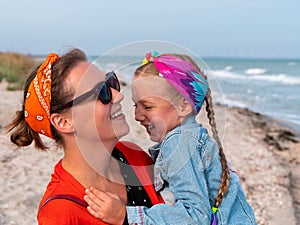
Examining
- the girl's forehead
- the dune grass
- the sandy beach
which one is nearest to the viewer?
the girl's forehead

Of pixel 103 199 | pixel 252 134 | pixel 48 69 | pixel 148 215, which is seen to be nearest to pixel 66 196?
pixel 103 199

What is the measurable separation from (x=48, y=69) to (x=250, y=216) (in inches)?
44.4

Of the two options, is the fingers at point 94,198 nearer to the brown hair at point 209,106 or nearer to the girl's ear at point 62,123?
the girl's ear at point 62,123

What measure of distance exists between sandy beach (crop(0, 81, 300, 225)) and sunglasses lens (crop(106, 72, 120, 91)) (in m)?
0.24

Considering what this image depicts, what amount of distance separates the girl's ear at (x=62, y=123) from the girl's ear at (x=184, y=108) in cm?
54

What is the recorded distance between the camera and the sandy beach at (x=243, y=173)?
17.5 feet

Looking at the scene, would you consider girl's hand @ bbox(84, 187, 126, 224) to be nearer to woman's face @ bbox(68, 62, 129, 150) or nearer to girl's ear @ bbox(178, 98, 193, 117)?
woman's face @ bbox(68, 62, 129, 150)

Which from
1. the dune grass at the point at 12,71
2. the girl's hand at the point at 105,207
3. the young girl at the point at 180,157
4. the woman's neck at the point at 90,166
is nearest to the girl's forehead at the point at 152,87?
the young girl at the point at 180,157

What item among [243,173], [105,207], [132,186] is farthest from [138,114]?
[243,173]

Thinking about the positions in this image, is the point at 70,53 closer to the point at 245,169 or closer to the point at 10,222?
the point at 10,222

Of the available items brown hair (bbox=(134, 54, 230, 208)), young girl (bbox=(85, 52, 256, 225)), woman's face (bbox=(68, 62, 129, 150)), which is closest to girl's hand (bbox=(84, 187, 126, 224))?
young girl (bbox=(85, 52, 256, 225))

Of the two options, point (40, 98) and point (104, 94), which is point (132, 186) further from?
point (40, 98)

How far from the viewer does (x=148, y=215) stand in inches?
80.7

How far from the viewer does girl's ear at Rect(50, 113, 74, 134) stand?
2.11 meters
